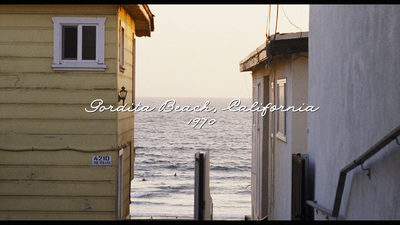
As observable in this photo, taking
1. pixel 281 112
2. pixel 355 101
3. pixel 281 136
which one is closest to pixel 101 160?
pixel 281 136

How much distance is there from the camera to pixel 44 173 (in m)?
11.6

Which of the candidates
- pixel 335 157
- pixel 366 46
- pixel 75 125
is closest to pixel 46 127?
pixel 75 125

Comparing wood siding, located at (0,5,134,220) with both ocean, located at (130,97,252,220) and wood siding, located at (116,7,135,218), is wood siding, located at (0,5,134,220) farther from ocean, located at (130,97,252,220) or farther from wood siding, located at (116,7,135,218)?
ocean, located at (130,97,252,220)

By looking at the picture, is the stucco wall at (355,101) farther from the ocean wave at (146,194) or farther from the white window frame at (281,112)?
the ocean wave at (146,194)

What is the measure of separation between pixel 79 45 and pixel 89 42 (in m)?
0.18

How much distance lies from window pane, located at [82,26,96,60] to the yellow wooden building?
2 cm

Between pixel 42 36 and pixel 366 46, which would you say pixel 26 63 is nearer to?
pixel 42 36

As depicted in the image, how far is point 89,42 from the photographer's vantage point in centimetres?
1148

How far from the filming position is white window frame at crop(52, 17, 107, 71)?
11289mm

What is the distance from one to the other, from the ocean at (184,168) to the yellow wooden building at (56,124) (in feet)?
3.89

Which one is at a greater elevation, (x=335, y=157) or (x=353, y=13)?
(x=353, y=13)

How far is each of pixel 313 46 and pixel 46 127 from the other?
16.6 ft

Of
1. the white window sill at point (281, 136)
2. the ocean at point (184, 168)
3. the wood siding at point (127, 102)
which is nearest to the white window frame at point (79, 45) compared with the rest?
the wood siding at point (127, 102)

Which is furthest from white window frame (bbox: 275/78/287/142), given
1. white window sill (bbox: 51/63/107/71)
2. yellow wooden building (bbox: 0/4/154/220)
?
white window sill (bbox: 51/63/107/71)
